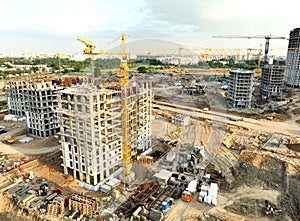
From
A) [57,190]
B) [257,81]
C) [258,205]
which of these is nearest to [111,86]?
[57,190]

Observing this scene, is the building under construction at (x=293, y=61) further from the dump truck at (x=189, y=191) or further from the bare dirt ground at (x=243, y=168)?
the dump truck at (x=189, y=191)

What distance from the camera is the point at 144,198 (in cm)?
1223

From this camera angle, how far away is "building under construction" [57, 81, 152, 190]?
40.7ft

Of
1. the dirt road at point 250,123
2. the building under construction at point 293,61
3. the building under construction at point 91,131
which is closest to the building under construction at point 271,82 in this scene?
the building under construction at point 293,61

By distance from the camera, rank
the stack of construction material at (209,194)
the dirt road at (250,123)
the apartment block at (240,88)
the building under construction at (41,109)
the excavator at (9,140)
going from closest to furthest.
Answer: the stack of construction material at (209,194), the excavator at (9,140), the building under construction at (41,109), the dirt road at (250,123), the apartment block at (240,88)

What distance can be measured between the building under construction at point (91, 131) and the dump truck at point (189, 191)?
475 centimetres

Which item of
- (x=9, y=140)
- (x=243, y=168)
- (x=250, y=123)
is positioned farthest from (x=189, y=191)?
(x=9, y=140)

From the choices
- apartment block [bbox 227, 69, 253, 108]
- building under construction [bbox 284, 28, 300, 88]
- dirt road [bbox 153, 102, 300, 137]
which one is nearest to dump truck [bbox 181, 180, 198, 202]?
dirt road [bbox 153, 102, 300, 137]

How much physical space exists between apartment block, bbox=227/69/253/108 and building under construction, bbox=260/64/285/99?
8.29 m

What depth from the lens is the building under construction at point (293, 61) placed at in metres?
45.5

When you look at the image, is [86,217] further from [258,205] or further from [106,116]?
[258,205]

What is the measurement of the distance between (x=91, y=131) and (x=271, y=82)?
34.8m

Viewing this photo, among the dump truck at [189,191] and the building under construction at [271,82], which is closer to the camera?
the dump truck at [189,191]

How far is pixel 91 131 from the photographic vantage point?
40.8 ft
